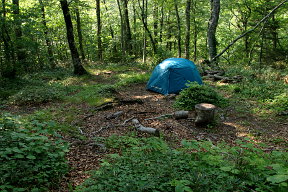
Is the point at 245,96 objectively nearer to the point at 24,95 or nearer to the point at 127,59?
the point at 24,95

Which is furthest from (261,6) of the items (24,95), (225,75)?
(24,95)

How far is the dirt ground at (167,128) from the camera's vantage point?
15.4ft

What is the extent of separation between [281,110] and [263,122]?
1144mm

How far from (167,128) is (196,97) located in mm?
2413

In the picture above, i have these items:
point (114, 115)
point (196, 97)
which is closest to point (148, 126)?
point (114, 115)

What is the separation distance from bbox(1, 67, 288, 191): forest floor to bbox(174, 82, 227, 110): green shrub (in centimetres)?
43

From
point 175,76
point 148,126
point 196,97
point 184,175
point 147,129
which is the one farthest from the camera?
point 175,76

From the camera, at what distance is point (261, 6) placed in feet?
54.1

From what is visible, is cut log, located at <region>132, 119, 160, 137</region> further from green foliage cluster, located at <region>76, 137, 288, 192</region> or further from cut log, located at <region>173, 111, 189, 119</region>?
green foliage cluster, located at <region>76, 137, 288, 192</region>

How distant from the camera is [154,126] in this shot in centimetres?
655

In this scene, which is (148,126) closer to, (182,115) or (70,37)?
(182,115)

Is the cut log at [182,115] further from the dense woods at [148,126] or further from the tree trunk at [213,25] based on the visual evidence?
the tree trunk at [213,25]

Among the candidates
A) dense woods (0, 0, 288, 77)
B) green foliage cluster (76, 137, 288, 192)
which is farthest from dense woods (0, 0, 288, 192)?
dense woods (0, 0, 288, 77)

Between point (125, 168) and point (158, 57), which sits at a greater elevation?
point (158, 57)
